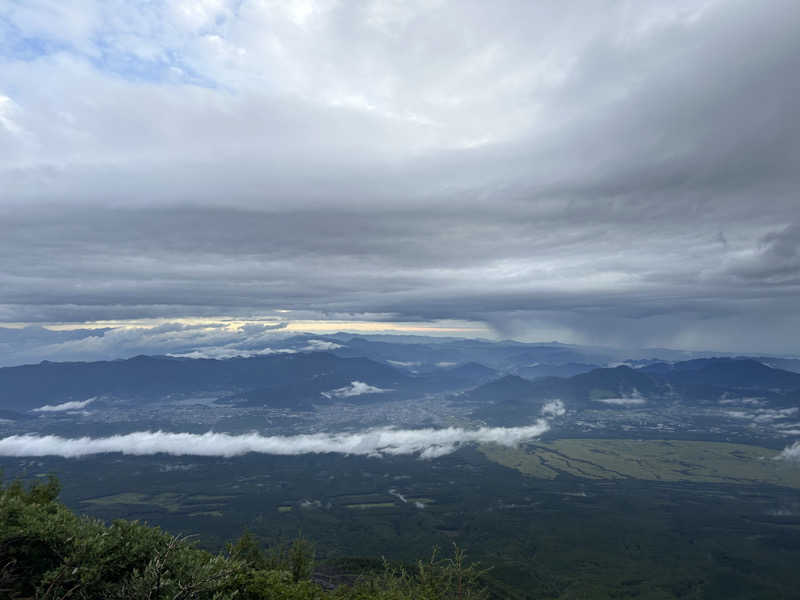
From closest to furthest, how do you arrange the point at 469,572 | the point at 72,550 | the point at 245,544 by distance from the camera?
1. the point at 72,550
2. the point at 469,572
3. the point at 245,544

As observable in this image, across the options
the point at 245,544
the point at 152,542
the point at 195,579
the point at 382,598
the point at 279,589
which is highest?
the point at 195,579

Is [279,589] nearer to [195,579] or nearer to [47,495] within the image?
[195,579]

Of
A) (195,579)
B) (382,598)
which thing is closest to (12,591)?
(195,579)

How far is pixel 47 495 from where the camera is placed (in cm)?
10456

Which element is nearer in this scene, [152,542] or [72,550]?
[72,550]

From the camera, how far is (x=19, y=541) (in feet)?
135

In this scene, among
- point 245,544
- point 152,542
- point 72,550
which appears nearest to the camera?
point 72,550

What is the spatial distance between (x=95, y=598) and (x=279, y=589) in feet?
63.3

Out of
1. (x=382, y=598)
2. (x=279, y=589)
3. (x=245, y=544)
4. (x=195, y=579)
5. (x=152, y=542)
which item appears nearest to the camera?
(x=195, y=579)

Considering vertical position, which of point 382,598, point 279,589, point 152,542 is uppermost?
point 152,542

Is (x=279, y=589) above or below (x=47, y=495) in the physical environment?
above

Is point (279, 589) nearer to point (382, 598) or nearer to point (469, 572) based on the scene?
point (382, 598)

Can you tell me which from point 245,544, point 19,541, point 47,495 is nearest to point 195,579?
point 19,541

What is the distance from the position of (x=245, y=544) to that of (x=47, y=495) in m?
57.0
